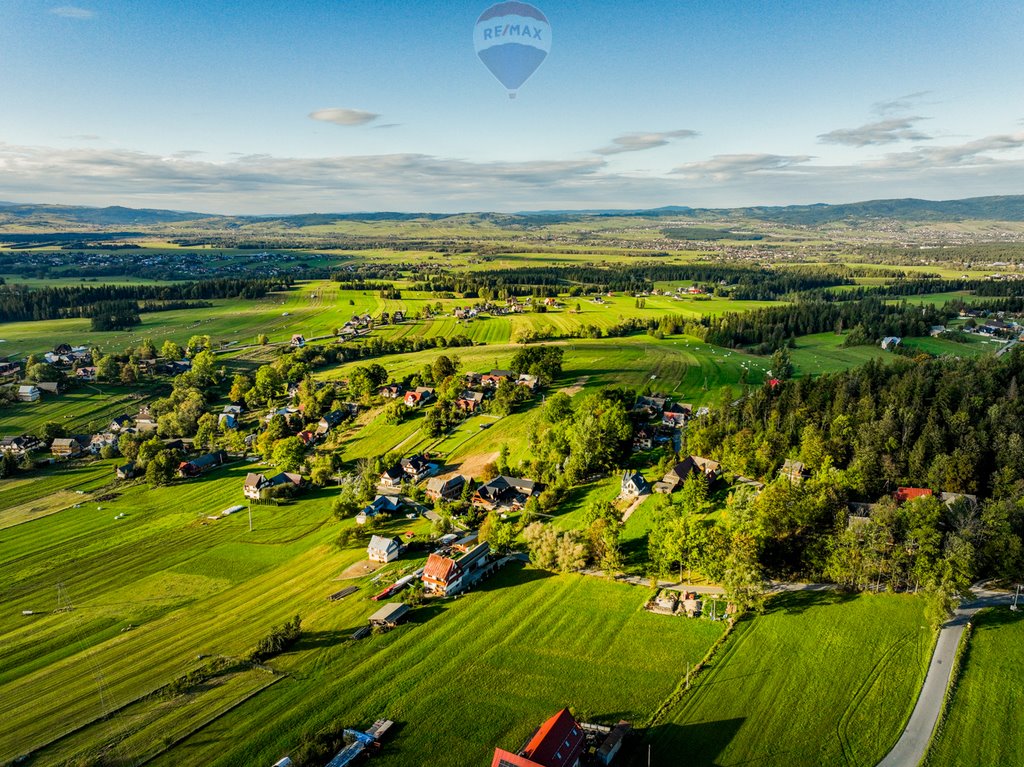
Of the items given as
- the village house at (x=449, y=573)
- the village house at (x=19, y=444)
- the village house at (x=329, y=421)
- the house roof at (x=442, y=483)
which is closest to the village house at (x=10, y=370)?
the village house at (x=19, y=444)

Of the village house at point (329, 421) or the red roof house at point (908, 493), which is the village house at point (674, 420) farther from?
the village house at point (329, 421)

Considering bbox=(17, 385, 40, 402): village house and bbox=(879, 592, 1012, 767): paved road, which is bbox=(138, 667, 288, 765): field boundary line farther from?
bbox=(17, 385, 40, 402): village house

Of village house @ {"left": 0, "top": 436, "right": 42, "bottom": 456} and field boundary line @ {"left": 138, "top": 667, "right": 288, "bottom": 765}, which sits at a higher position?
village house @ {"left": 0, "top": 436, "right": 42, "bottom": 456}

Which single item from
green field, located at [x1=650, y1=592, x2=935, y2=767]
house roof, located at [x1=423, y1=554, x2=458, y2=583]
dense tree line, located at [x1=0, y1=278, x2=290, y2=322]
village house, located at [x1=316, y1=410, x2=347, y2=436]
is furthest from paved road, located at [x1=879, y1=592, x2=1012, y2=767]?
dense tree line, located at [x1=0, y1=278, x2=290, y2=322]

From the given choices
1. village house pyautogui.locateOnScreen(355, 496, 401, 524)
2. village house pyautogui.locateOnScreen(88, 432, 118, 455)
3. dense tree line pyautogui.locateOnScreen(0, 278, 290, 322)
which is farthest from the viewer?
dense tree line pyautogui.locateOnScreen(0, 278, 290, 322)

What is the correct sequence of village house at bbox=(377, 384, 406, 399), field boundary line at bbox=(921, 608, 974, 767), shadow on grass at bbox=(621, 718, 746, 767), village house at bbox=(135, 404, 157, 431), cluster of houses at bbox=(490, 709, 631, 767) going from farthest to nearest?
village house at bbox=(377, 384, 406, 399) → village house at bbox=(135, 404, 157, 431) → field boundary line at bbox=(921, 608, 974, 767) → shadow on grass at bbox=(621, 718, 746, 767) → cluster of houses at bbox=(490, 709, 631, 767)

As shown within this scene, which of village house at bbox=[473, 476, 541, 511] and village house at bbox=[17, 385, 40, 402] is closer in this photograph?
village house at bbox=[473, 476, 541, 511]

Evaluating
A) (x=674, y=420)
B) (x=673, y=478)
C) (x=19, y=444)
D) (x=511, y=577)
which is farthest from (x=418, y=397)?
(x=19, y=444)

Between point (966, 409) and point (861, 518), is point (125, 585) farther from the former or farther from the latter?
point (966, 409)

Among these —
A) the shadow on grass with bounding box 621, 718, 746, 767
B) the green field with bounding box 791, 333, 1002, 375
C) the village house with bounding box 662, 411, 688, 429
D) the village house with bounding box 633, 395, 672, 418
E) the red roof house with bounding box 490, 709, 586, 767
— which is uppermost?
the green field with bounding box 791, 333, 1002, 375
